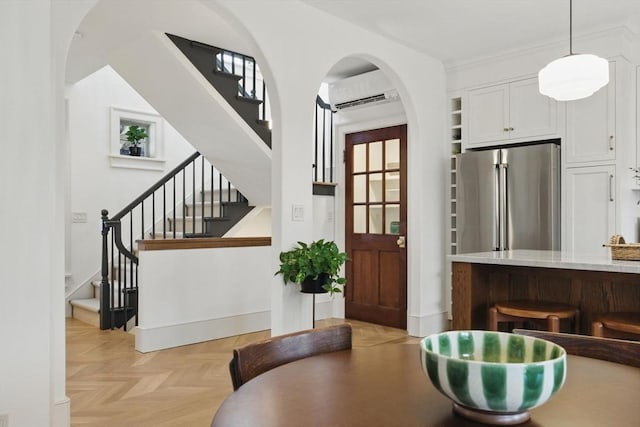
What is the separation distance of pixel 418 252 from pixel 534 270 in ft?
5.92

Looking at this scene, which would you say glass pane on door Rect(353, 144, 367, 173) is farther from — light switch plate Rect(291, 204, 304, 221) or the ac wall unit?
light switch plate Rect(291, 204, 304, 221)

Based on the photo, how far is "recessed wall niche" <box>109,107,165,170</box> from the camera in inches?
238

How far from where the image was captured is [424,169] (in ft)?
15.3

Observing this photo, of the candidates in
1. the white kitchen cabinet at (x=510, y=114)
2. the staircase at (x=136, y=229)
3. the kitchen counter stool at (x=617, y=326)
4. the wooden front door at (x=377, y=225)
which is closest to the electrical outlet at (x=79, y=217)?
the staircase at (x=136, y=229)

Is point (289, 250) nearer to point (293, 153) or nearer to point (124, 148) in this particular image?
point (293, 153)

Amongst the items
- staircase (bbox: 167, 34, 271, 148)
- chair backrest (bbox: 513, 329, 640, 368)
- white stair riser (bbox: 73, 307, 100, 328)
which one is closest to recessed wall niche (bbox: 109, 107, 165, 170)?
white stair riser (bbox: 73, 307, 100, 328)

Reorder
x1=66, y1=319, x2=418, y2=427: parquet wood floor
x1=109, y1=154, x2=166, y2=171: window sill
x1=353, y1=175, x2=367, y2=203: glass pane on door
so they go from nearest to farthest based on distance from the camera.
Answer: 1. x1=66, y1=319, x2=418, y2=427: parquet wood floor
2. x1=353, y1=175, x2=367, y2=203: glass pane on door
3. x1=109, y1=154, x2=166, y2=171: window sill

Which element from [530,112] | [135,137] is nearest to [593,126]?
[530,112]

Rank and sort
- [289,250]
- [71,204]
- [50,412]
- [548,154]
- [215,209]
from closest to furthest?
[50,412] → [289,250] → [548,154] → [71,204] → [215,209]

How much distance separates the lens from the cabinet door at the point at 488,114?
453cm

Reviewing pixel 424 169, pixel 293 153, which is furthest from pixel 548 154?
pixel 293 153

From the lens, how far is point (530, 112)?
14.3ft

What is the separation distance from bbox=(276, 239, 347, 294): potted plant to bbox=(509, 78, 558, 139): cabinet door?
2.23 metres

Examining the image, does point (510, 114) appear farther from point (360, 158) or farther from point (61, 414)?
point (61, 414)
